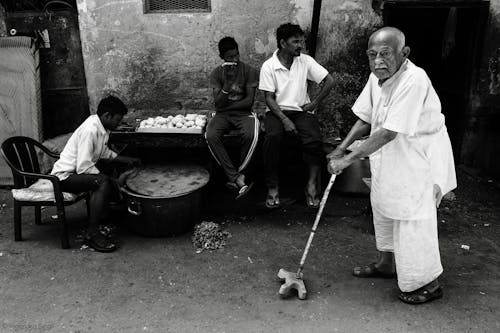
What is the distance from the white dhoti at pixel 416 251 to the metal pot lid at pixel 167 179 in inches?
82.6

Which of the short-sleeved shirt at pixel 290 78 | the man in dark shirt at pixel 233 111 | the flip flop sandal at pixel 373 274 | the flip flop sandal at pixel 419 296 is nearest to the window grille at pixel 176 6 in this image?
the man in dark shirt at pixel 233 111

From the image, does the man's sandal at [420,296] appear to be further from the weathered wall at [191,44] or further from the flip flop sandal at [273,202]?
the weathered wall at [191,44]

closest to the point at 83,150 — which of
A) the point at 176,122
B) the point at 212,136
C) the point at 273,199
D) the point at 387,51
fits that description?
the point at 176,122

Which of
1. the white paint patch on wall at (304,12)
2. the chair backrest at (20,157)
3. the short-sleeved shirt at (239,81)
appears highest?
the white paint patch on wall at (304,12)

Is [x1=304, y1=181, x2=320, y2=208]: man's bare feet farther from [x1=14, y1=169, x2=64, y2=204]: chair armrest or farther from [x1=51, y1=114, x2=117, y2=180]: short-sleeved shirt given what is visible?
[x1=14, y1=169, x2=64, y2=204]: chair armrest

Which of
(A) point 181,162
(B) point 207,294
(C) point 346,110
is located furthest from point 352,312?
(C) point 346,110

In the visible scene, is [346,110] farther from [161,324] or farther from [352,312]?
[161,324]

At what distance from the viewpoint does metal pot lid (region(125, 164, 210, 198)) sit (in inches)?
185

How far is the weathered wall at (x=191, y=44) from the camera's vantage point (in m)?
5.88

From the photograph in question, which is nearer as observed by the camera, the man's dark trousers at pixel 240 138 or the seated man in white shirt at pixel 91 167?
the seated man in white shirt at pixel 91 167

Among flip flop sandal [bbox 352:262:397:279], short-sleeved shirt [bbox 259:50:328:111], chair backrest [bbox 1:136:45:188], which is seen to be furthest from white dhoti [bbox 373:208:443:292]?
chair backrest [bbox 1:136:45:188]

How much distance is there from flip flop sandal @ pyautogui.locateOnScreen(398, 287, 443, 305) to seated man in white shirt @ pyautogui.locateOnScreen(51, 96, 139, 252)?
2720 millimetres

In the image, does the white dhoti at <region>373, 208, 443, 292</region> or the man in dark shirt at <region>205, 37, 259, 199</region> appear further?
the man in dark shirt at <region>205, 37, 259, 199</region>

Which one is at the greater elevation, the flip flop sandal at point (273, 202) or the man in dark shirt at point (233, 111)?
the man in dark shirt at point (233, 111)
